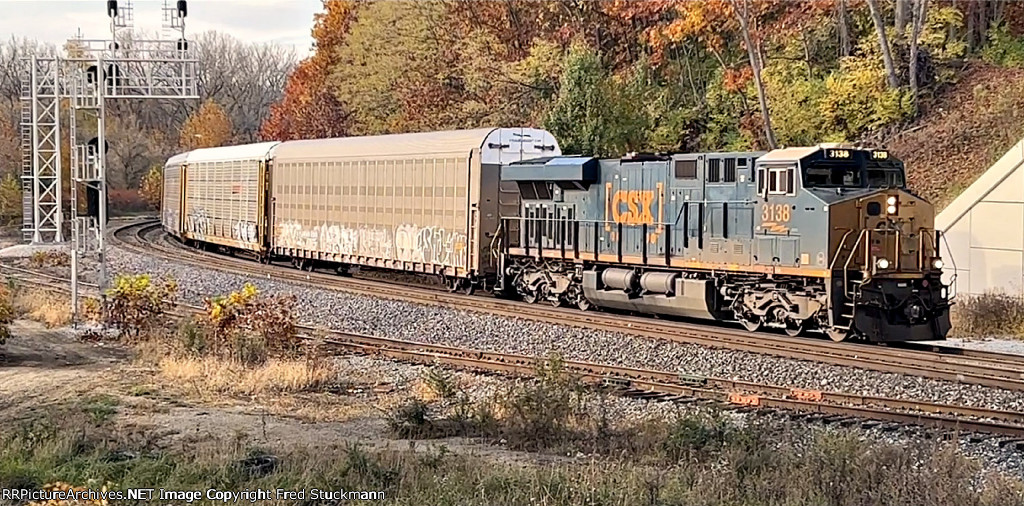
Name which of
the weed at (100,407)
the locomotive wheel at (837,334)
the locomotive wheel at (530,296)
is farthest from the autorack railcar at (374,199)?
the weed at (100,407)

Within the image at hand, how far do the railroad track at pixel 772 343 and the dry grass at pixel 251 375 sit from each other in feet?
17.8

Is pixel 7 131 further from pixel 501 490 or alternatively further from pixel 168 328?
pixel 501 490

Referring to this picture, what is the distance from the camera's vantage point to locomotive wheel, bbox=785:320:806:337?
16.3 m

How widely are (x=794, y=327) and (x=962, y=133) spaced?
1633 cm

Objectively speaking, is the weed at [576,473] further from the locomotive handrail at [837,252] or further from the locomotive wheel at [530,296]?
the locomotive wheel at [530,296]

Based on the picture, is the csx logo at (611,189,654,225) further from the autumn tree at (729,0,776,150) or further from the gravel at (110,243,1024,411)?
the autumn tree at (729,0,776,150)

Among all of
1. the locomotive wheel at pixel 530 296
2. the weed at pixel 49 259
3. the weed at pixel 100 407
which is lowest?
the weed at pixel 100 407

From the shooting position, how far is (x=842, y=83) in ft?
107

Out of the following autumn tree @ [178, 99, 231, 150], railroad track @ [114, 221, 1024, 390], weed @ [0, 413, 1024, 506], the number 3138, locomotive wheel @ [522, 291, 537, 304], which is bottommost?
weed @ [0, 413, 1024, 506]

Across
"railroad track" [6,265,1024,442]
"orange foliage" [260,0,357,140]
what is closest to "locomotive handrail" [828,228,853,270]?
"railroad track" [6,265,1024,442]

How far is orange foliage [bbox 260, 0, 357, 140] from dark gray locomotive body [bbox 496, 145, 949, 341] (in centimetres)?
3531

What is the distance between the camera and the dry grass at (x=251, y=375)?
1271cm

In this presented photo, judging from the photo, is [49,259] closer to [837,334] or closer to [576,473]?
[837,334]

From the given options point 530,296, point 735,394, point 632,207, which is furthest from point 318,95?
point 735,394
